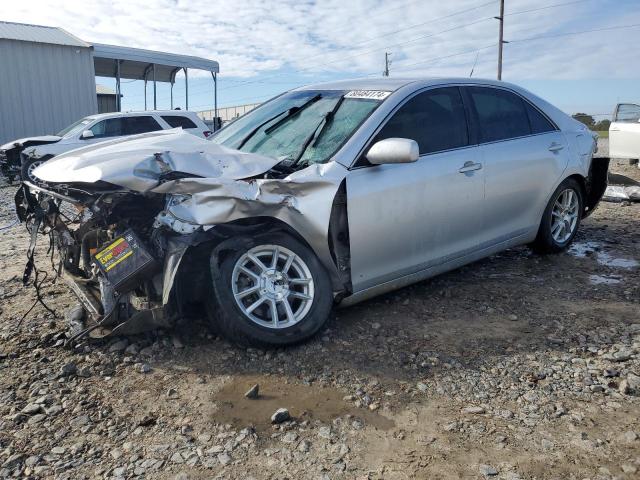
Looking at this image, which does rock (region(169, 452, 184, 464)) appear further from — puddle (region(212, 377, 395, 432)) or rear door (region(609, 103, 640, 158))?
rear door (region(609, 103, 640, 158))

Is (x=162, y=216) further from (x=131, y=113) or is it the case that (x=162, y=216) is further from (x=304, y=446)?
(x=131, y=113)

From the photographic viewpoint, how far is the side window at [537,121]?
15.9ft

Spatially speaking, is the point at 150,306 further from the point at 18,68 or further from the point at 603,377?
the point at 18,68

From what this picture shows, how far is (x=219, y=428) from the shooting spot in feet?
8.41

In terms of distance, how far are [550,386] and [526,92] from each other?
3081 mm

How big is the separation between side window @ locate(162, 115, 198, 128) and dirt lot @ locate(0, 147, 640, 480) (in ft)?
31.2

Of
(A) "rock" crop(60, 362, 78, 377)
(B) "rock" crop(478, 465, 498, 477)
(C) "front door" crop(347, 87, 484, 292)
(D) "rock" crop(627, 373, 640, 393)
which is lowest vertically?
(B) "rock" crop(478, 465, 498, 477)

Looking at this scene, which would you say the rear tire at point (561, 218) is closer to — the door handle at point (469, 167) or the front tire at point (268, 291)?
the door handle at point (469, 167)

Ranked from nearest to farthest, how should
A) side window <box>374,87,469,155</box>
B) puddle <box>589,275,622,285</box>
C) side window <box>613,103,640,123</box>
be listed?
side window <box>374,87,469,155</box> < puddle <box>589,275,622,285</box> < side window <box>613,103,640,123</box>

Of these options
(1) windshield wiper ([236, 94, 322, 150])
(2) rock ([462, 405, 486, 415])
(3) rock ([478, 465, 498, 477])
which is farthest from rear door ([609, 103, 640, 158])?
(3) rock ([478, 465, 498, 477])

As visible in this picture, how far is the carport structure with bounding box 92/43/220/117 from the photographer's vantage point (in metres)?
18.5

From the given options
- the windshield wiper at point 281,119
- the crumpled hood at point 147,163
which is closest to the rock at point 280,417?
Answer: the crumpled hood at point 147,163

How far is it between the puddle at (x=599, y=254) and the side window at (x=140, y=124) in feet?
32.4

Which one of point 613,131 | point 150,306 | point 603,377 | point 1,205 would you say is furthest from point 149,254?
point 613,131
